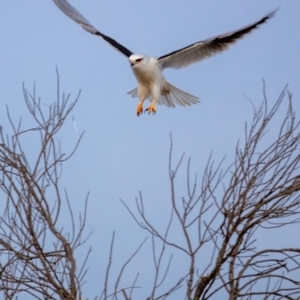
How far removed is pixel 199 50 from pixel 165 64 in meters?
0.49

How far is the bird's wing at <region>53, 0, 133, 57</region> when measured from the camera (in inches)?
301

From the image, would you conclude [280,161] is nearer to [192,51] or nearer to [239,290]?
[239,290]

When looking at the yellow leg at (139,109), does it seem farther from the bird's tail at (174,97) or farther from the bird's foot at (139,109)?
the bird's tail at (174,97)

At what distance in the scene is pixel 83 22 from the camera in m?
8.45

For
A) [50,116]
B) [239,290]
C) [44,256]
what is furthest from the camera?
[50,116]

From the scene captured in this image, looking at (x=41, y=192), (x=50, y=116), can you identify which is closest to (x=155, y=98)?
(x=50, y=116)

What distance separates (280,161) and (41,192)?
4.42 feet

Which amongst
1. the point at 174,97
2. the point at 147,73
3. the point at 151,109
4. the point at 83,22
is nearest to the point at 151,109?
the point at 151,109

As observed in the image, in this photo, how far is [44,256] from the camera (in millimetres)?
3580

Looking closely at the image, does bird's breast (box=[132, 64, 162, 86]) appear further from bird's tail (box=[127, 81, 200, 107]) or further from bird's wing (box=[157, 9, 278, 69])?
bird's tail (box=[127, 81, 200, 107])

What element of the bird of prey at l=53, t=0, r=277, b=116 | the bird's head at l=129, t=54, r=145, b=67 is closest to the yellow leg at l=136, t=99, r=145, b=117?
the bird of prey at l=53, t=0, r=277, b=116

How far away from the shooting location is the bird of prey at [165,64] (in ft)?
22.6

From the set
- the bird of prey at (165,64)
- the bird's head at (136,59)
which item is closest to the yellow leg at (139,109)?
the bird of prey at (165,64)

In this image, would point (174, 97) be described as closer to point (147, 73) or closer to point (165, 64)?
point (165, 64)
